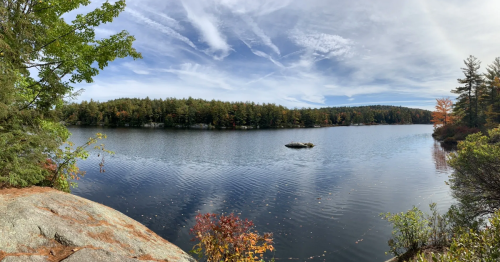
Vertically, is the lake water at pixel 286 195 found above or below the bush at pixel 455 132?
below

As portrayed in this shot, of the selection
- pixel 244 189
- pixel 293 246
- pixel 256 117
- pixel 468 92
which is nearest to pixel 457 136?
pixel 468 92

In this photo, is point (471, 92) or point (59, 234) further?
point (471, 92)

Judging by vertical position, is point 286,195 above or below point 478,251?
below

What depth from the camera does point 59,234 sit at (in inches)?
210

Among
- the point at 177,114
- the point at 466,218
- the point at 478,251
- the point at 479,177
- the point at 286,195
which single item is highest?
the point at 177,114

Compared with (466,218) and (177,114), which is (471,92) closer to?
(466,218)

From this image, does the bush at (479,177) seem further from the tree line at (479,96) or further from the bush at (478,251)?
the tree line at (479,96)

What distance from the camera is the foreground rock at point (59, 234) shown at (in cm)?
466

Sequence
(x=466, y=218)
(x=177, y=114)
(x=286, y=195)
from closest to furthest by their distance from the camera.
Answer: (x=466, y=218) → (x=286, y=195) → (x=177, y=114)

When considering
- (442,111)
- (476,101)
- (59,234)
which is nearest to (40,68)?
(59,234)

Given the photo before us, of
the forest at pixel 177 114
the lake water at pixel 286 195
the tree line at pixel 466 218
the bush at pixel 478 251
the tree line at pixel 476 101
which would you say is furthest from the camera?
the forest at pixel 177 114

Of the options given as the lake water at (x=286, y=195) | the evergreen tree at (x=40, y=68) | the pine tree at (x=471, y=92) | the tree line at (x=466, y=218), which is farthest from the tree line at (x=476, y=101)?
the evergreen tree at (x=40, y=68)

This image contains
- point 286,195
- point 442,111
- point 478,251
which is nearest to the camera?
point 478,251

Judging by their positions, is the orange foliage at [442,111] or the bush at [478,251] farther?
the orange foliage at [442,111]
